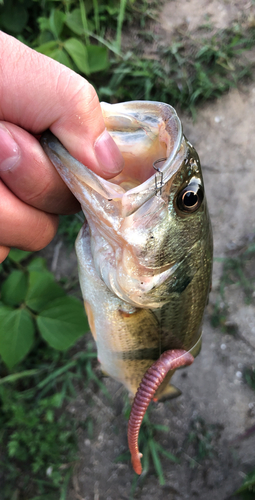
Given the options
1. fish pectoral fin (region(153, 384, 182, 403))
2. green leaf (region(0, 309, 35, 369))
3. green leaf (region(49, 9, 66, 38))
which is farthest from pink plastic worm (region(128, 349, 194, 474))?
green leaf (region(49, 9, 66, 38))

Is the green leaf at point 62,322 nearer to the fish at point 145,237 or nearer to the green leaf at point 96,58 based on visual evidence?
the fish at point 145,237

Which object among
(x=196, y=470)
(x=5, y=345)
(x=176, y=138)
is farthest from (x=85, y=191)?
(x=196, y=470)

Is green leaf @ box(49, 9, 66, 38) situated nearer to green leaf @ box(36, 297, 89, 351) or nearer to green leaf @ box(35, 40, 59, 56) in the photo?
green leaf @ box(35, 40, 59, 56)

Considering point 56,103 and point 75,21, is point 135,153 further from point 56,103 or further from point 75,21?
point 75,21

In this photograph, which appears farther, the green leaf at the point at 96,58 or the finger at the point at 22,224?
the green leaf at the point at 96,58

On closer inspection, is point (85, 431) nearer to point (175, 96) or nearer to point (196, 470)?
point (196, 470)

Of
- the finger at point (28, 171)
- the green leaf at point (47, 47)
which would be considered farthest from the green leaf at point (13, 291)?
the green leaf at point (47, 47)

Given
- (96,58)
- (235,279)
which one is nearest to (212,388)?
(235,279)
